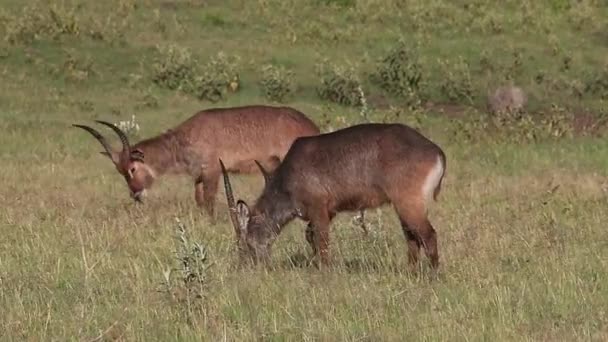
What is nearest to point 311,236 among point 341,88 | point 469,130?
point 469,130

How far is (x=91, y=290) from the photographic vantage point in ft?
23.5

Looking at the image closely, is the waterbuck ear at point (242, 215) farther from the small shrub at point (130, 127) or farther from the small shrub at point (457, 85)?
the small shrub at point (457, 85)

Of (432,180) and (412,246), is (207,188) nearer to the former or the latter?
(412,246)

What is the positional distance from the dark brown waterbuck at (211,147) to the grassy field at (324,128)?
13.5 inches

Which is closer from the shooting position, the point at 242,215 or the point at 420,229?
the point at 420,229

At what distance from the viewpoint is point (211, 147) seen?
12484 millimetres

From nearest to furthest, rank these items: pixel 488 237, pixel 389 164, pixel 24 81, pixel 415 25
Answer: pixel 389 164 < pixel 488 237 < pixel 24 81 < pixel 415 25

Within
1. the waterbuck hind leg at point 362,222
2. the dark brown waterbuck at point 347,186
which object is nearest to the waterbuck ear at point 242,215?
the dark brown waterbuck at point 347,186

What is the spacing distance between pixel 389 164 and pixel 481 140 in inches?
355

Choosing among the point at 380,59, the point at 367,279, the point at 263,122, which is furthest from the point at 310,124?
the point at 380,59

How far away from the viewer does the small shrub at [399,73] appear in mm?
21422

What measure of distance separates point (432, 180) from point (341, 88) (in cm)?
1259

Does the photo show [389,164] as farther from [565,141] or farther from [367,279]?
[565,141]

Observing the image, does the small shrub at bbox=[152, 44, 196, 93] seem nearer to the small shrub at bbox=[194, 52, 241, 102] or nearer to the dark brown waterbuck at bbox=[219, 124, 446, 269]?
the small shrub at bbox=[194, 52, 241, 102]
